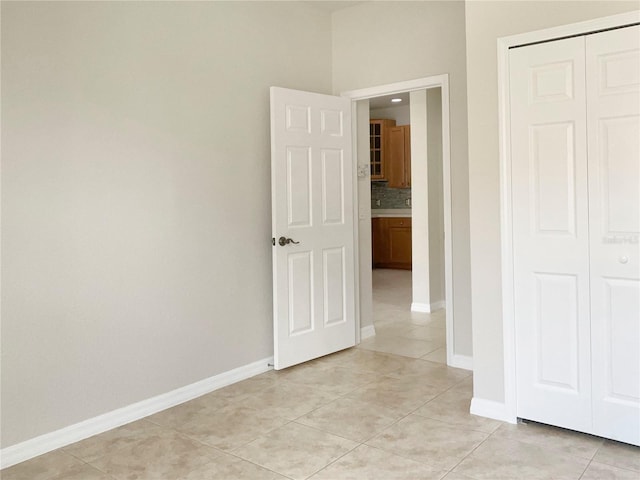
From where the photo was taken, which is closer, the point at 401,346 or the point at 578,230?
the point at 578,230

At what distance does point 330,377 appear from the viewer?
12.3 feet

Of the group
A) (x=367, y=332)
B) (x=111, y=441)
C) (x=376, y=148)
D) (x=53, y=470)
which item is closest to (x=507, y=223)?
(x=367, y=332)

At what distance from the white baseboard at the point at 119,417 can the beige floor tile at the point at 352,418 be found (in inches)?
31.0

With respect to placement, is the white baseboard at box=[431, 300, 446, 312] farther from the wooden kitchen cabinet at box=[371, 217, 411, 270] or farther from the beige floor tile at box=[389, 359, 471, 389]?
the wooden kitchen cabinet at box=[371, 217, 411, 270]

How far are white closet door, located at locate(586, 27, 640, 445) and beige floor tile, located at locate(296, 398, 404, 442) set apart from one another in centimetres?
108

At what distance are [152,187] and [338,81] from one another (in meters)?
2.01

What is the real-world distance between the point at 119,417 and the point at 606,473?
2452mm

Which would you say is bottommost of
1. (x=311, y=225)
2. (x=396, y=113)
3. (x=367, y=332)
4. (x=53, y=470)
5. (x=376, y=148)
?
(x=53, y=470)

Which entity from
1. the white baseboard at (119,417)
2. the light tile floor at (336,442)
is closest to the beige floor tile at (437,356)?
the light tile floor at (336,442)

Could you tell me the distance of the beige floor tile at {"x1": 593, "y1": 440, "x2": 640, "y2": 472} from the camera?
95.5 inches

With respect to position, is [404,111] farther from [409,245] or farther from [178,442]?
[178,442]

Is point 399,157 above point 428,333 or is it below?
above

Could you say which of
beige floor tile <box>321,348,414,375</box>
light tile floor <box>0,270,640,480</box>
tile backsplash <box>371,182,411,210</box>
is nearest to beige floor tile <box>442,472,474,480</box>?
light tile floor <box>0,270,640,480</box>

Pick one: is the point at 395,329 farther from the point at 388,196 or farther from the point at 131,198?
the point at 388,196
